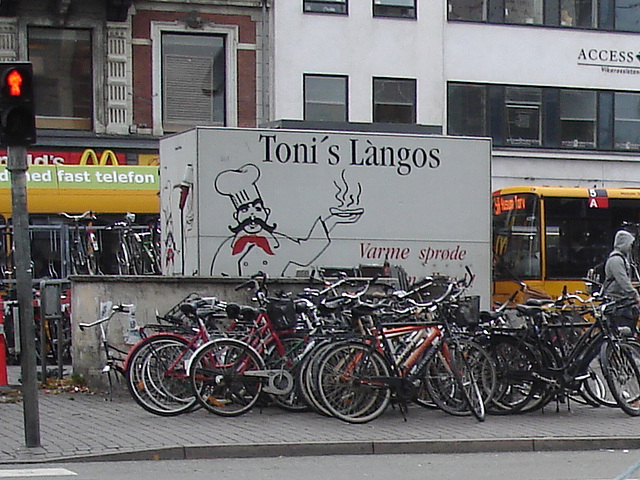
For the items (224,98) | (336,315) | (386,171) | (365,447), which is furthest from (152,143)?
(365,447)

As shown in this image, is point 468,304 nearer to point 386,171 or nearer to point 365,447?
point 365,447

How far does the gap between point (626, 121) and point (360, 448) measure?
23.8 m

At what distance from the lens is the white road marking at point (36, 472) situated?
332 inches

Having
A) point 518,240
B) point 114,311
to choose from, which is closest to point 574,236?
point 518,240

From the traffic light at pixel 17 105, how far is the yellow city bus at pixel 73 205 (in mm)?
9330

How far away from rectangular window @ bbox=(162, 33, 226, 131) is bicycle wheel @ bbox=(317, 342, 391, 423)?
17.1 meters

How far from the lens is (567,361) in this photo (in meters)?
11.6

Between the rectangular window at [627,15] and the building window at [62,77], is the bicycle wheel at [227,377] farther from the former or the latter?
the rectangular window at [627,15]

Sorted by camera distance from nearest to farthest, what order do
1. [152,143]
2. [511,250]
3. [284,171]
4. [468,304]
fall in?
[468,304], [284,171], [511,250], [152,143]

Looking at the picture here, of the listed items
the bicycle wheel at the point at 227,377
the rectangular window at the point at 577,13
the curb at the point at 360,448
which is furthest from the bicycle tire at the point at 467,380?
the rectangular window at the point at 577,13

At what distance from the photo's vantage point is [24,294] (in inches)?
374

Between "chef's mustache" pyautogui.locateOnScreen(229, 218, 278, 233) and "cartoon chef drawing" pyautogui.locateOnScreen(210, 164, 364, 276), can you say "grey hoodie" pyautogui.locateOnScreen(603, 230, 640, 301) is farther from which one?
"chef's mustache" pyautogui.locateOnScreen(229, 218, 278, 233)

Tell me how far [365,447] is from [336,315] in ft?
6.74

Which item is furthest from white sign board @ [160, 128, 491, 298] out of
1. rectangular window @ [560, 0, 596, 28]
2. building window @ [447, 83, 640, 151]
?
rectangular window @ [560, 0, 596, 28]
